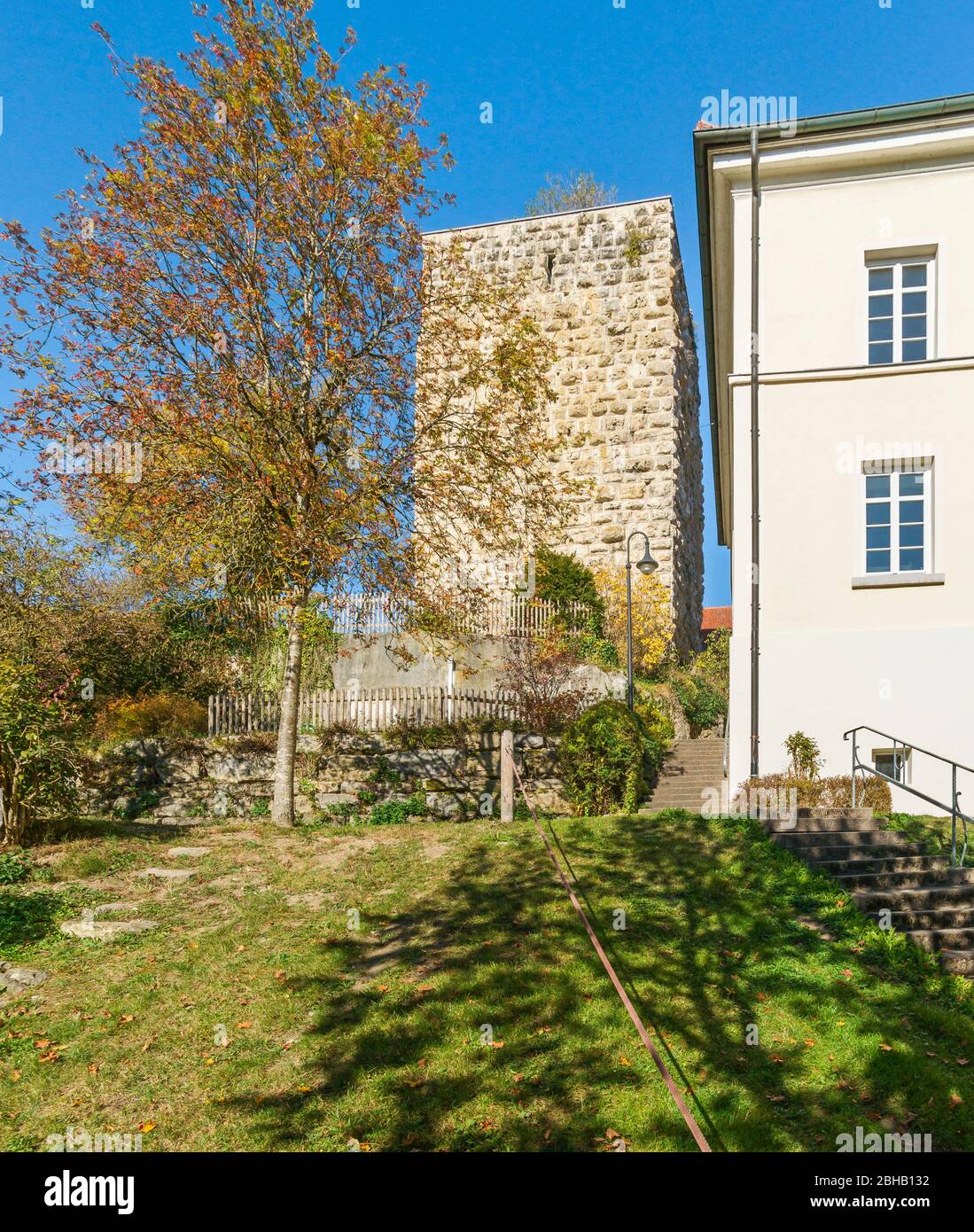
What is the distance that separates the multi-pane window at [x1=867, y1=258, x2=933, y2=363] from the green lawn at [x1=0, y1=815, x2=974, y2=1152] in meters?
8.01

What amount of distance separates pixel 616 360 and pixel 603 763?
13940mm

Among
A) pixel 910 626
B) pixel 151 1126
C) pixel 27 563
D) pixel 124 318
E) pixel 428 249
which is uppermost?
pixel 428 249

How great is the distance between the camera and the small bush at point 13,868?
9.24 metres

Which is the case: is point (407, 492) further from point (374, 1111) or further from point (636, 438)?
point (636, 438)

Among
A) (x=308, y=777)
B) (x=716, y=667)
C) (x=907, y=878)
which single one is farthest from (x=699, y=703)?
(x=907, y=878)

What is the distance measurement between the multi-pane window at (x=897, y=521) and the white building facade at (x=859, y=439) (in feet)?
0.08

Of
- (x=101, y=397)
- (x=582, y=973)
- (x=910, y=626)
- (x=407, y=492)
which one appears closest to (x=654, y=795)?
(x=910, y=626)

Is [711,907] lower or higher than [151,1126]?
higher

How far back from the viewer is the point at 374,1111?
5191mm

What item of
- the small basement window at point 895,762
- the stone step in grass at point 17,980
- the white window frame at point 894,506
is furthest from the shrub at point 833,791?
the stone step in grass at point 17,980

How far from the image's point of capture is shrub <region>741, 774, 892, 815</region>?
11.4 metres

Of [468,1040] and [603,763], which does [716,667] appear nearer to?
[603,763]

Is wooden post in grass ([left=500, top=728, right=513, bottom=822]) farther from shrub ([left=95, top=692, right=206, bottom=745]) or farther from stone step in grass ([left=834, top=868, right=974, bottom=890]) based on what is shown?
shrub ([left=95, top=692, right=206, bottom=745])

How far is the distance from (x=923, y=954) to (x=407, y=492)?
8.31m
